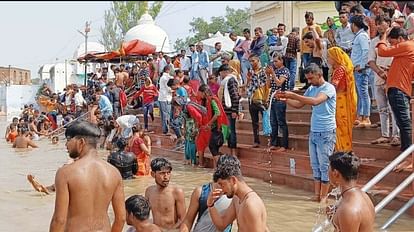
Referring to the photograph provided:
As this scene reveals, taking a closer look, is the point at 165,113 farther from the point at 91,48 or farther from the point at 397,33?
the point at 91,48

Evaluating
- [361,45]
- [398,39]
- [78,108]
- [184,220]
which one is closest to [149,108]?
[78,108]

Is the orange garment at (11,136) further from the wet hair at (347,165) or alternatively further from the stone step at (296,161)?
the wet hair at (347,165)

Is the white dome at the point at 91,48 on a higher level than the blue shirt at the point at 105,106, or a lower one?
higher

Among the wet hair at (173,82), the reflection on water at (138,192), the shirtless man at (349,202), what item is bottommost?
the reflection on water at (138,192)

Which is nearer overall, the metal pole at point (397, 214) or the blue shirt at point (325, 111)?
the metal pole at point (397, 214)

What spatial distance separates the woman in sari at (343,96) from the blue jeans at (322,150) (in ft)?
0.83

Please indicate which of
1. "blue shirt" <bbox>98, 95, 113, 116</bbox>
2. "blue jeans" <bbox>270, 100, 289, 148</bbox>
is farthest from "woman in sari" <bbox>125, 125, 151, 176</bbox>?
"blue shirt" <bbox>98, 95, 113, 116</bbox>

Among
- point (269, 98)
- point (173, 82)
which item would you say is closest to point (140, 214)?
point (269, 98)

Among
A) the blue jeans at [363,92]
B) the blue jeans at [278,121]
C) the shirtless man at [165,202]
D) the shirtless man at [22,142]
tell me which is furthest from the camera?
the shirtless man at [22,142]

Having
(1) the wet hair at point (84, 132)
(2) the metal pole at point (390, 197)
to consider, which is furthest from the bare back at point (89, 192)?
(2) the metal pole at point (390, 197)

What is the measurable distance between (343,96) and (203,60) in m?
9.40

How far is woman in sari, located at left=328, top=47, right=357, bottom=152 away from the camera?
24.8 feet

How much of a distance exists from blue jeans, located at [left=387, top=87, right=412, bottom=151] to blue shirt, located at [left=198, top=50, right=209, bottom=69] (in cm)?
964

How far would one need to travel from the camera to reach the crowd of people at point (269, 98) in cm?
534
